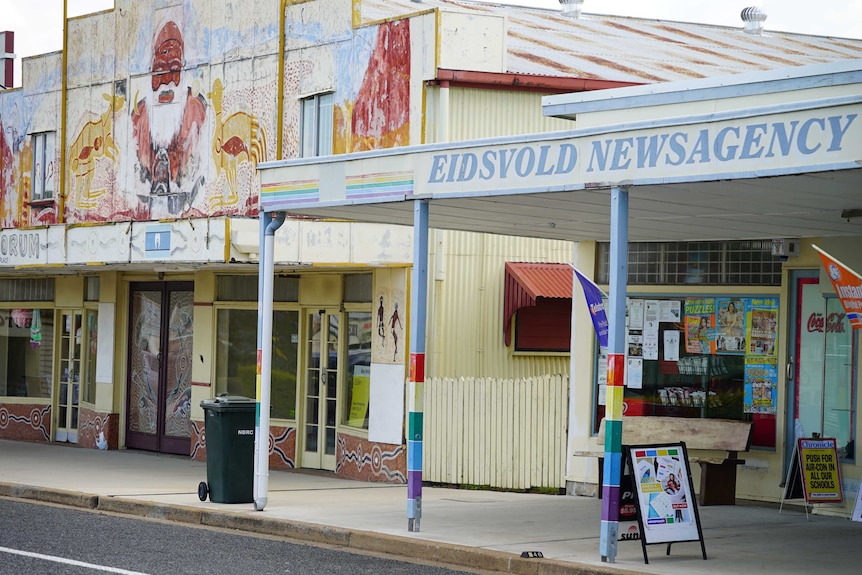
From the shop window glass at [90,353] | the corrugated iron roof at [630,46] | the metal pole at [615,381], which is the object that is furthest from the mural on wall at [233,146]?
the metal pole at [615,381]

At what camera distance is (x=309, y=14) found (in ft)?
57.5

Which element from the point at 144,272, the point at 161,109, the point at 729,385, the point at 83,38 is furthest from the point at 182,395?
the point at 729,385

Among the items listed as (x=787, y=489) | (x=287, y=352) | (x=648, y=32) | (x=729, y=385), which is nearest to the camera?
(x=787, y=489)

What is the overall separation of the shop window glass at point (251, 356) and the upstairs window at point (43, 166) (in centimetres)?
453

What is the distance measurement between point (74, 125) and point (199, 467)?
252 inches

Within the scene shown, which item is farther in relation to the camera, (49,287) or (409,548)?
(49,287)

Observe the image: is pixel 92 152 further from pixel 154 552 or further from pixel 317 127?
pixel 154 552

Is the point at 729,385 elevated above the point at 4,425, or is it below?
above

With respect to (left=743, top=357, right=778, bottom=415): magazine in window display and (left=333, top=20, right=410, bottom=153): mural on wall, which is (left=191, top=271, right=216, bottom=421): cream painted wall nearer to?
(left=333, top=20, right=410, bottom=153): mural on wall

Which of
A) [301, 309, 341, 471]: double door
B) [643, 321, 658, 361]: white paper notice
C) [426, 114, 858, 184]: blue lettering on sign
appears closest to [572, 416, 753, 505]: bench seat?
[643, 321, 658, 361]: white paper notice

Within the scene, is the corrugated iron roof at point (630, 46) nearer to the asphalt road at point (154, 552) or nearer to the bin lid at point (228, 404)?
the bin lid at point (228, 404)

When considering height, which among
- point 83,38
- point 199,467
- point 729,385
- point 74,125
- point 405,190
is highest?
point 83,38

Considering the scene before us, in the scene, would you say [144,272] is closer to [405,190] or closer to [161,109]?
[161,109]

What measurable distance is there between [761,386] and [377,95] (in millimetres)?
6046
